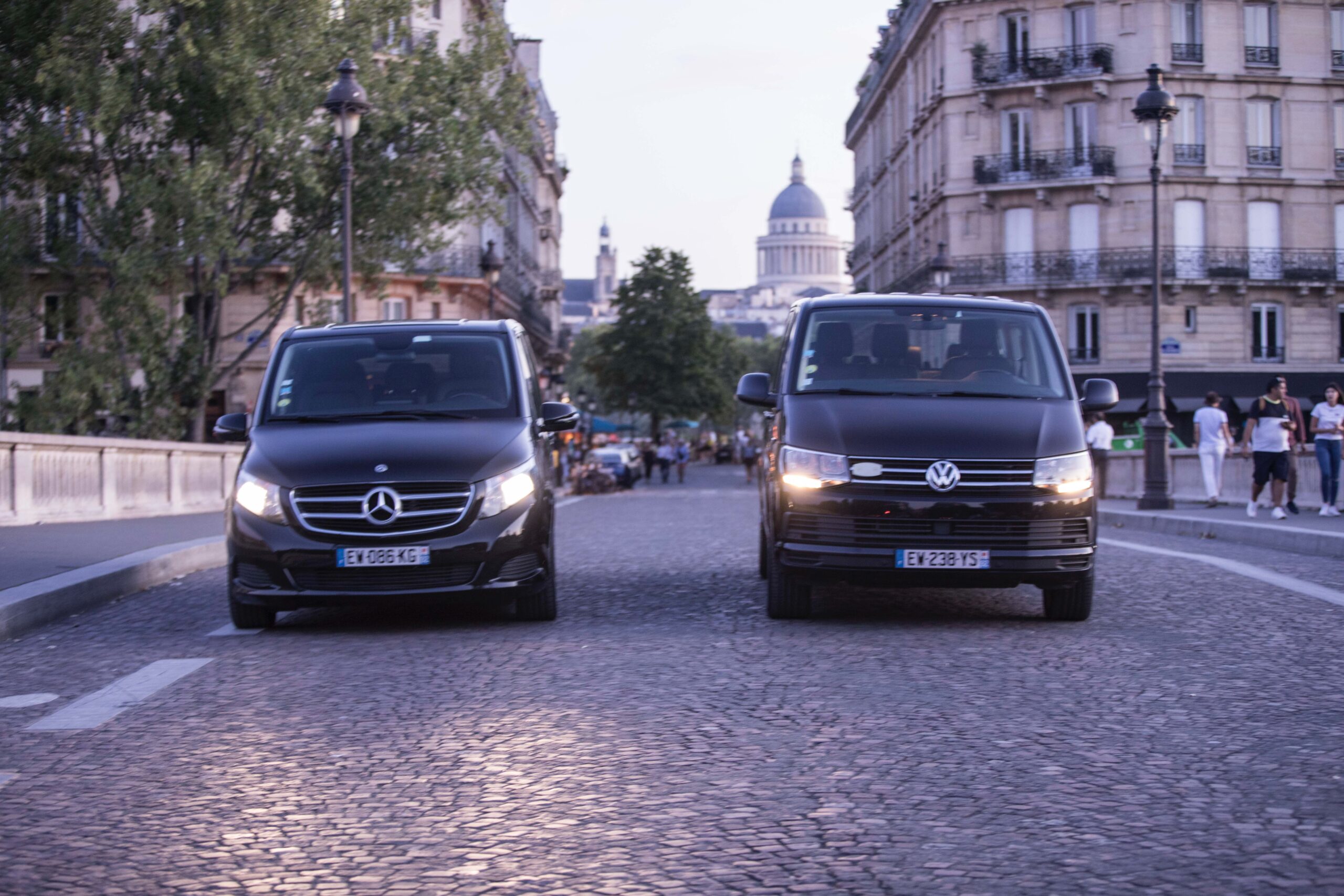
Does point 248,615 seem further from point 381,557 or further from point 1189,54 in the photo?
point 1189,54

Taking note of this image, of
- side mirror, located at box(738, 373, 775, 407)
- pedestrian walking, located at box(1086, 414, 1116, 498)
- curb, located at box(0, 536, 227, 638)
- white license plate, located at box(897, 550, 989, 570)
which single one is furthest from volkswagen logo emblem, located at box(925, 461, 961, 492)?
pedestrian walking, located at box(1086, 414, 1116, 498)

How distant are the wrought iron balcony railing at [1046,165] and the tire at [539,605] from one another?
46812mm

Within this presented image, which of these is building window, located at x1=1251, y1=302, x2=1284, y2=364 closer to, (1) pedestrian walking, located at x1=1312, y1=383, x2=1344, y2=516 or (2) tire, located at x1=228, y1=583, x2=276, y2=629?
(1) pedestrian walking, located at x1=1312, y1=383, x2=1344, y2=516

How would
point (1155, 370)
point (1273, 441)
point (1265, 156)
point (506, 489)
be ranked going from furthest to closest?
1. point (1265, 156)
2. point (1155, 370)
3. point (1273, 441)
4. point (506, 489)

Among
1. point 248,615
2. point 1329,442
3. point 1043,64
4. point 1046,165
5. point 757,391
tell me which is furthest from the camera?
point 1046,165

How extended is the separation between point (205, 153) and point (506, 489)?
72.5 feet

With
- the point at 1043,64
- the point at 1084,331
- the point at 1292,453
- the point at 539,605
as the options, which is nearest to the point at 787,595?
the point at 539,605

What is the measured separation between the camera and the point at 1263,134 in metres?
53.2

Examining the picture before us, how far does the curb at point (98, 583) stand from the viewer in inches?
382

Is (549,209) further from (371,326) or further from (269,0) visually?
(371,326)

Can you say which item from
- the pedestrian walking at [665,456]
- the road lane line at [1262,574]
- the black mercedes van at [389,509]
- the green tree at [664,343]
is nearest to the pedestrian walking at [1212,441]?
the road lane line at [1262,574]

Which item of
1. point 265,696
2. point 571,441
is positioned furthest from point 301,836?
point 571,441

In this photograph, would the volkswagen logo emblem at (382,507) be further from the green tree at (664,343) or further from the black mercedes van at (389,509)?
the green tree at (664,343)

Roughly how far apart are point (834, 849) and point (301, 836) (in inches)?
56.8
